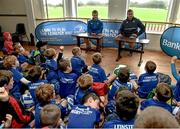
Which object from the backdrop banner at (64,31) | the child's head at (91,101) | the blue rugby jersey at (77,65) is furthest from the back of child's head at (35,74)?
the backdrop banner at (64,31)

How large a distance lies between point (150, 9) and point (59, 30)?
3.18 m

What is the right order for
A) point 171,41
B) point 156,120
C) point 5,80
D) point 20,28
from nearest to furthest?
1. point 156,120
2. point 5,80
3. point 171,41
4. point 20,28

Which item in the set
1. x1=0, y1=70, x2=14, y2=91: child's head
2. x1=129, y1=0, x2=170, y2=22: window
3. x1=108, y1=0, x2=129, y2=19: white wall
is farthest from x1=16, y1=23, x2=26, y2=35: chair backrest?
x1=0, y1=70, x2=14, y2=91: child's head

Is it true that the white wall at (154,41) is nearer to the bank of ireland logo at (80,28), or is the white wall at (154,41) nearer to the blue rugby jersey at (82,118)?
the bank of ireland logo at (80,28)

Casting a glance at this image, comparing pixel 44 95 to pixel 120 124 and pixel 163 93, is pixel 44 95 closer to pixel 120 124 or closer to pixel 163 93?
pixel 120 124

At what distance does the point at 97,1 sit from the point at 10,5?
315 centimetres

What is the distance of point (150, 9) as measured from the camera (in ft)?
22.3

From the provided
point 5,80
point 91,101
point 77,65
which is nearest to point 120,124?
point 91,101

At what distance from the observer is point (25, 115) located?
7.79 ft

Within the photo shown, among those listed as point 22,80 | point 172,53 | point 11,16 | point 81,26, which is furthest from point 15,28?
point 172,53

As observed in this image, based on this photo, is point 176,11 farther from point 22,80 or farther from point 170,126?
point 170,126

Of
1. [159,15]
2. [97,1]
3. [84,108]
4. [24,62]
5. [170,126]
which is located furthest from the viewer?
[97,1]

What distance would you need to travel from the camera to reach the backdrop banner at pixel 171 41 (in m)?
5.79

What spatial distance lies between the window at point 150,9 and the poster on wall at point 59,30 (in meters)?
1.81
